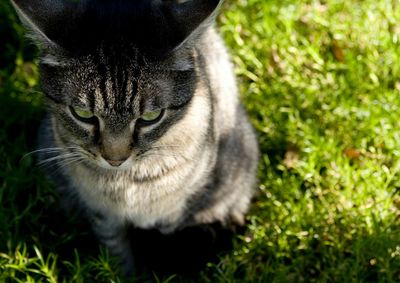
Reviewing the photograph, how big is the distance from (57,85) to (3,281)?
1.02m

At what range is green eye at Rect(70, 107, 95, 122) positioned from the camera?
2.48 meters

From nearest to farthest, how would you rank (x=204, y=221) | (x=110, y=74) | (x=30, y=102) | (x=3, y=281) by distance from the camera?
(x=110, y=74) → (x=3, y=281) → (x=204, y=221) → (x=30, y=102)

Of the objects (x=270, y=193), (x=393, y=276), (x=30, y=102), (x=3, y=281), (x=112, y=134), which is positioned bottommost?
(x=393, y=276)

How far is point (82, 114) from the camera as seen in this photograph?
251 cm

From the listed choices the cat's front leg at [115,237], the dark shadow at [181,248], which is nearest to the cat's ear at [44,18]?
the cat's front leg at [115,237]

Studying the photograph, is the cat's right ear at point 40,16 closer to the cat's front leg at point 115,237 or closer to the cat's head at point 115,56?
the cat's head at point 115,56

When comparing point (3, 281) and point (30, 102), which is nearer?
point (3, 281)

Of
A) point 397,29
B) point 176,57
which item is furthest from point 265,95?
point 176,57

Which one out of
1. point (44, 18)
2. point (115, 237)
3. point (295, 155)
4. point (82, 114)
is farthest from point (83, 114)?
point (295, 155)

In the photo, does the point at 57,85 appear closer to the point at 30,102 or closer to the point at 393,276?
the point at 30,102

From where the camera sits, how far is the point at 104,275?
9.91 feet

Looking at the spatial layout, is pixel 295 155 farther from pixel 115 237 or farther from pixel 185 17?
pixel 185 17

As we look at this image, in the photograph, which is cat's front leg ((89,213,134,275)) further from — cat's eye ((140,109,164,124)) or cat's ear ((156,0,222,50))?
cat's ear ((156,0,222,50))

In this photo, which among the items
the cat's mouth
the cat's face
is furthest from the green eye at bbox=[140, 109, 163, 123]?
the cat's mouth
